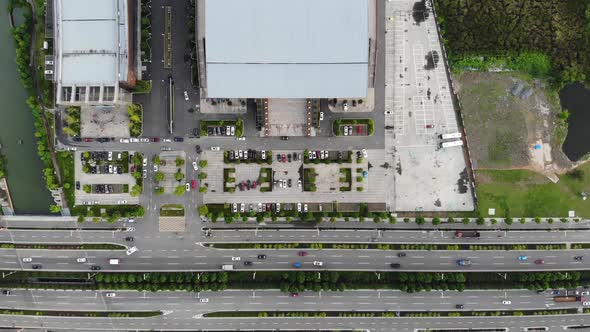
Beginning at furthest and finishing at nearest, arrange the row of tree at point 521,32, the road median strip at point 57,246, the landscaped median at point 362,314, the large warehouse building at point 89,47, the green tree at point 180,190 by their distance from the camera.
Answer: the landscaped median at point 362,314 < the road median strip at point 57,246 < the row of tree at point 521,32 < the green tree at point 180,190 < the large warehouse building at point 89,47

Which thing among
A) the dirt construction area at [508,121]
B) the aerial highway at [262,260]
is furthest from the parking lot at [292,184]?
the dirt construction area at [508,121]

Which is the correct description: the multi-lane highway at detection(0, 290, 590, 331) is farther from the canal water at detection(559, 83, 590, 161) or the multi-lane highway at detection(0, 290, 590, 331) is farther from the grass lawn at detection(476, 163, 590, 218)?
the canal water at detection(559, 83, 590, 161)

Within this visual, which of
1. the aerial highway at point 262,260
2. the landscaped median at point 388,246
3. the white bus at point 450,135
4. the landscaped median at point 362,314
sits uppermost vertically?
the white bus at point 450,135

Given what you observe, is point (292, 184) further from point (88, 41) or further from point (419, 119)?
point (88, 41)

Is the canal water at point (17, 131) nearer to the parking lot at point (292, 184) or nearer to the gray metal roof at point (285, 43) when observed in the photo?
the parking lot at point (292, 184)

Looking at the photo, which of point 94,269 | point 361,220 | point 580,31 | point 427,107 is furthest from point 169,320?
point 580,31

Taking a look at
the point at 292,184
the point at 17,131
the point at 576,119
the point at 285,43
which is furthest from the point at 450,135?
the point at 17,131

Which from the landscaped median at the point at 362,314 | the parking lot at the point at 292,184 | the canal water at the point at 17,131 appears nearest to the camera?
the landscaped median at the point at 362,314
